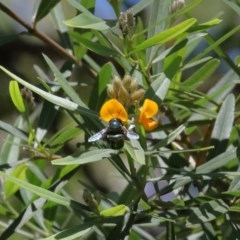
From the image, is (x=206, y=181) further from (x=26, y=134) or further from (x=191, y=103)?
(x=26, y=134)

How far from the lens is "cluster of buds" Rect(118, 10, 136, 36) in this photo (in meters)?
0.71

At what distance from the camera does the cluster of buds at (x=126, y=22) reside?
0.71 meters

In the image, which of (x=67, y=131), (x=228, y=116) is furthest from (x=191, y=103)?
(x=67, y=131)

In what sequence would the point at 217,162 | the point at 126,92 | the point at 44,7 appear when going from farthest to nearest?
the point at 44,7 → the point at 217,162 → the point at 126,92

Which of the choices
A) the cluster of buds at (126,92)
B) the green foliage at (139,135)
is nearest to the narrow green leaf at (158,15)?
the green foliage at (139,135)

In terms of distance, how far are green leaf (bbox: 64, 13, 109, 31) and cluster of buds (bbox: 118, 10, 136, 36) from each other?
0.02 m

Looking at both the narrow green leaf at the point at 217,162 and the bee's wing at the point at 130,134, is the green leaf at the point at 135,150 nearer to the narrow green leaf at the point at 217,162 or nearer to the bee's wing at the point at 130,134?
the bee's wing at the point at 130,134

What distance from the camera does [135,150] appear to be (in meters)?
0.67

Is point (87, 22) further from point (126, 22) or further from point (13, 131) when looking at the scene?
point (13, 131)

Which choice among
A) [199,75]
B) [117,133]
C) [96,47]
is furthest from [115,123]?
[199,75]

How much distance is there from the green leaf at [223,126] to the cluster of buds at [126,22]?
18cm

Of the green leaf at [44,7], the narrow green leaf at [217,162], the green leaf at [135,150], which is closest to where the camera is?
the green leaf at [135,150]

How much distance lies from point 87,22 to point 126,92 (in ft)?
0.36

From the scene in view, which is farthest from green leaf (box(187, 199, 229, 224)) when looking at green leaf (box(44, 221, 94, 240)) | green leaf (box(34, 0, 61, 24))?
green leaf (box(34, 0, 61, 24))
